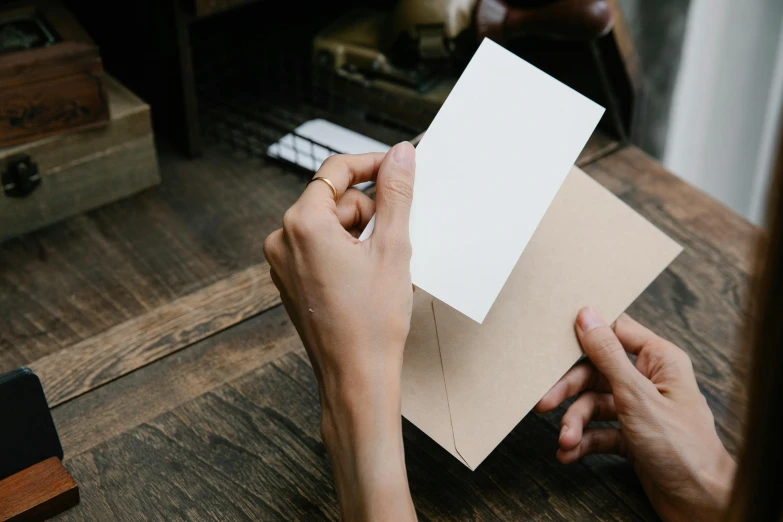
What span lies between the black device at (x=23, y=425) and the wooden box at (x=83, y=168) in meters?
0.43

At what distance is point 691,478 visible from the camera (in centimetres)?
65

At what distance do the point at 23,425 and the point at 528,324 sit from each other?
1.51ft

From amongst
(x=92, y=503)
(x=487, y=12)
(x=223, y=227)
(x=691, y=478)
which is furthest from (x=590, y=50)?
(x=92, y=503)

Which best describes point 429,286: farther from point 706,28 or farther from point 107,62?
point 706,28

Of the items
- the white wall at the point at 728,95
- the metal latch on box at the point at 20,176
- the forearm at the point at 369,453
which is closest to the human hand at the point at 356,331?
the forearm at the point at 369,453

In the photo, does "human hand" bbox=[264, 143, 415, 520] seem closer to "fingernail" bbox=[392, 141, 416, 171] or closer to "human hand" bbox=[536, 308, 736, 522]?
"fingernail" bbox=[392, 141, 416, 171]

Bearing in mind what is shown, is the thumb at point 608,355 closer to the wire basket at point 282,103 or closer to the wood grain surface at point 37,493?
the wood grain surface at point 37,493

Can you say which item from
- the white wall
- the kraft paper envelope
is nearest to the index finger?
the kraft paper envelope

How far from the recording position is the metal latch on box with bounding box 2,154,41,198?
0.96 metres

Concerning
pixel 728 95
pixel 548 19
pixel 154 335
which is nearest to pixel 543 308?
pixel 154 335

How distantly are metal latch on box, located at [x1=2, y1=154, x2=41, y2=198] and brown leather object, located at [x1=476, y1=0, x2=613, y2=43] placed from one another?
2.08 ft

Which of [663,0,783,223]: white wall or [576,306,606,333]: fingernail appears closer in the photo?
[576,306,606,333]: fingernail

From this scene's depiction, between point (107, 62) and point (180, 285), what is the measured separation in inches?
21.1

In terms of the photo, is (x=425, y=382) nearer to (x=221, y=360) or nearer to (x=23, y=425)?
(x=221, y=360)
